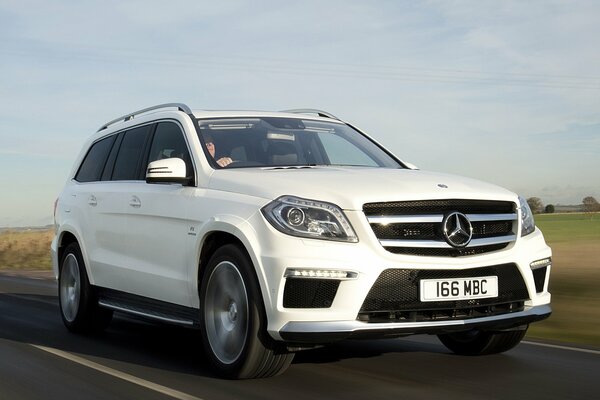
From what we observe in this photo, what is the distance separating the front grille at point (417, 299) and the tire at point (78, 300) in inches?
146

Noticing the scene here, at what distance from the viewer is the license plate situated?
552 cm

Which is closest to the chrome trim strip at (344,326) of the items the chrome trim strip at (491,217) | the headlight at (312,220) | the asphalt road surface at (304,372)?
the asphalt road surface at (304,372)

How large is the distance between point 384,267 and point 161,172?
187 cm

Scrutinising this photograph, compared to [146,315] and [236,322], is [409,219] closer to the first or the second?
[236,322]

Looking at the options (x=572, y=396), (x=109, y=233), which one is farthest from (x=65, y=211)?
(x=572, y=396)

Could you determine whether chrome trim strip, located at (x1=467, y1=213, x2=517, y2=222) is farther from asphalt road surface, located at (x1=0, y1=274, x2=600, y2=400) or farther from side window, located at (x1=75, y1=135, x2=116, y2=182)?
side window, located at (x1=75, y1=135, x2=116, y2=182)

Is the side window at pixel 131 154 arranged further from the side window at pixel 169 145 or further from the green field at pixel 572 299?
the green field at pixel 572 299

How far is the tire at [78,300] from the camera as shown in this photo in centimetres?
845

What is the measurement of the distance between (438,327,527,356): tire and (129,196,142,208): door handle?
99.3 inches

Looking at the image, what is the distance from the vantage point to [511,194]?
20.2 ft

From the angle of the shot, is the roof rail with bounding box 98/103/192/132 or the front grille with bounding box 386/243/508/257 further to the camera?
the roof rail with bounding box 98/103/192/132

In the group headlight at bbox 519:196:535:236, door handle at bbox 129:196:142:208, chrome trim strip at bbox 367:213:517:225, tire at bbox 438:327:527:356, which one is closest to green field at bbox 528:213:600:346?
tire at bbox 438:327:527:356

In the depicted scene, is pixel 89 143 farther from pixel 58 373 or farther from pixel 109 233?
pixel 58 373

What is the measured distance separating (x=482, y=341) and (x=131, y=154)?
10.7 feet
